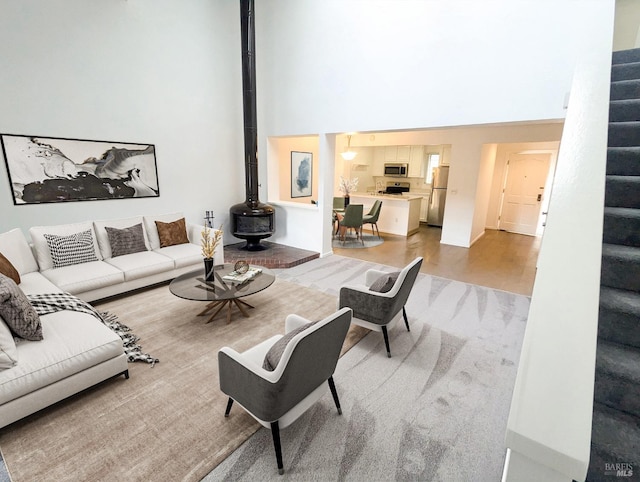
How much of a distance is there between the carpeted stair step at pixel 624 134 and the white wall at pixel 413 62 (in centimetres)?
90

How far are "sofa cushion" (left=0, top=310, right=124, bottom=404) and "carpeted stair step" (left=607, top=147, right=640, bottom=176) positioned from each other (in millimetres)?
3691

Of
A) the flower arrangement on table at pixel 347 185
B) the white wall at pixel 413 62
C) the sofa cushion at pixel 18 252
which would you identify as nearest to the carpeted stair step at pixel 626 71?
the white wall at pixel 413 62

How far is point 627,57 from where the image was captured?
9.07 ft

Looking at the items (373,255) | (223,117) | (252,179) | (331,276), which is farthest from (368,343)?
(223,117)

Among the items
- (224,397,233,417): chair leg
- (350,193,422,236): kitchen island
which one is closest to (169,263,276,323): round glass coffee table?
(224,397,233,417): chair leg

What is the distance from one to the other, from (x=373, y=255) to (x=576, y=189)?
4722 mm

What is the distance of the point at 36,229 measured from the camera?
11.4 ft

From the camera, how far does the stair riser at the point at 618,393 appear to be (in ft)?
3.91

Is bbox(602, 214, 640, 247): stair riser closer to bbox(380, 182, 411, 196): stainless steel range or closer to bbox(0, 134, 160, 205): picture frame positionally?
bbox(0, 134, 160, 205): picture frame

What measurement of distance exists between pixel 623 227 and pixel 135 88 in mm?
5656

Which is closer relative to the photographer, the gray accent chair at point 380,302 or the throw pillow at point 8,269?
the gray accent chair at point 380,302

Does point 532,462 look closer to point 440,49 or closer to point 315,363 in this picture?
point 315,363

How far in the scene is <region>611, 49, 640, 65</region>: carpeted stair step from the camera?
108 inches

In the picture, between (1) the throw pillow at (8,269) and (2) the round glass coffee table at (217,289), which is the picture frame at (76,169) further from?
(2) the round glass coffee table at (217,289)
